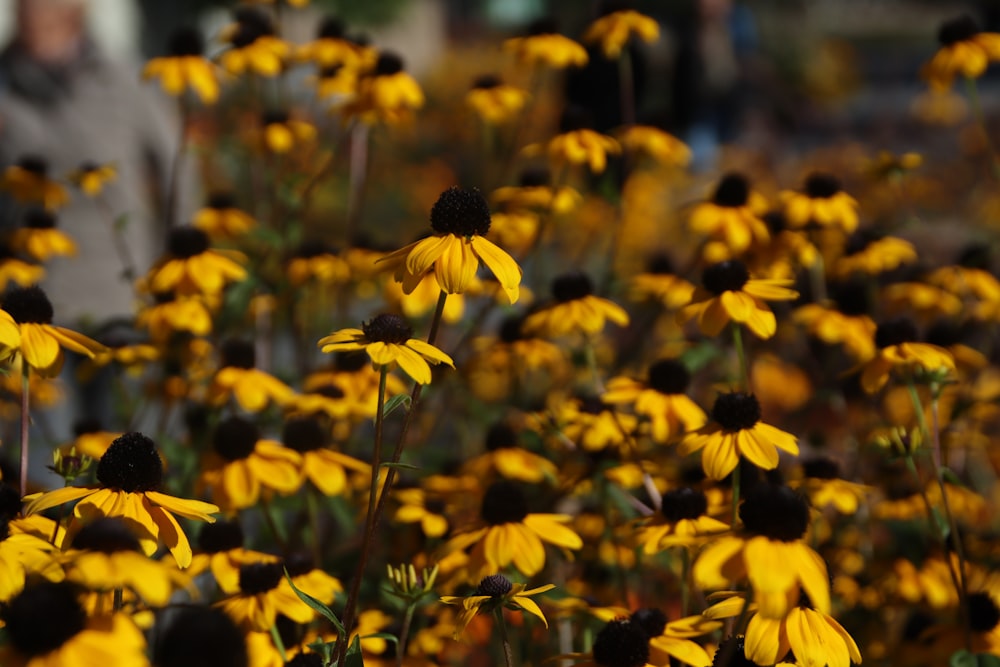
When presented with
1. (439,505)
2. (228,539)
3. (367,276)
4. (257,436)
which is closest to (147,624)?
(228,539)

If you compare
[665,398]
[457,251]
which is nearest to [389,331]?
[457,251]

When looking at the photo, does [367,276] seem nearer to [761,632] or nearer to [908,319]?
[908,319]

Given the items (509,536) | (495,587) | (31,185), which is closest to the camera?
(495,587)

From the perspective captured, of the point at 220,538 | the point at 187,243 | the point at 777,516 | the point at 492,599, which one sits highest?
the point at 777,516

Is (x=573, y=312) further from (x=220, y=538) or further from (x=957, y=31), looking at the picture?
(x=957, y=31)

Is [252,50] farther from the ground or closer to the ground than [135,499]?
farther from the ground

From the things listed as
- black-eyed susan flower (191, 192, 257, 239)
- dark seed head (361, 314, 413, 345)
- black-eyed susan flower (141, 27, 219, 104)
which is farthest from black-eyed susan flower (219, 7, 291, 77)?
dark seed head (361, 314, 413, 345)

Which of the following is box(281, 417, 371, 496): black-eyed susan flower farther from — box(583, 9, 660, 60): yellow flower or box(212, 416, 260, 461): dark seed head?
box(583, 9, 660, 60): yellow flower
